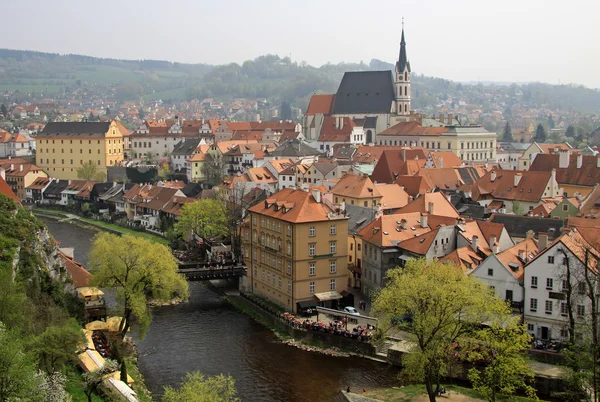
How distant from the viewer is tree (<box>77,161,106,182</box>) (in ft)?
270

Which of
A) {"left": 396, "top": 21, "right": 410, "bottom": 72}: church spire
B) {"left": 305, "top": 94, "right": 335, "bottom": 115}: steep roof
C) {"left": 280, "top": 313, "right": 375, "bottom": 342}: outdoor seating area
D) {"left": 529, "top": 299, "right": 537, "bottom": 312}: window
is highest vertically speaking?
{"left": 396, "top": 21, "right": 410, "bottom": 72}: church spire

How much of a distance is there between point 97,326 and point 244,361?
6.43m

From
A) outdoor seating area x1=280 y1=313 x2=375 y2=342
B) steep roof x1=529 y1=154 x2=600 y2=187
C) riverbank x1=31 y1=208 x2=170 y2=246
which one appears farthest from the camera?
riverbank x1=31 y1=208 x2=170 y2=246

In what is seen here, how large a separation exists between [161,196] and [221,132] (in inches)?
1371

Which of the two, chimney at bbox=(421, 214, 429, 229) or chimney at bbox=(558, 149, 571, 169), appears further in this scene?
chimney at bbox=(558, 149, 571, 169)

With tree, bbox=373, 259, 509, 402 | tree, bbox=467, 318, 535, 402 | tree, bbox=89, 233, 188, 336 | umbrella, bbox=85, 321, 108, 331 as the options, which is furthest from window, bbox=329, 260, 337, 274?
tree, bbox=467, 318, 535, 402

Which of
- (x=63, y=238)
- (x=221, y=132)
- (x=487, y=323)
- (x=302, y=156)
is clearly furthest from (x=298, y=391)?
(x=221, y=132)

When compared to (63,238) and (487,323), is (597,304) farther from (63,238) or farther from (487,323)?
(63,238)

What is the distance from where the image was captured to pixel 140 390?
2667 cm

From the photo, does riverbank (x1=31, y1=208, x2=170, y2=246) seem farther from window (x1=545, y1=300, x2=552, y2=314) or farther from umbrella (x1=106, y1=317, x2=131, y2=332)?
window (x1=545, y1=300, x2=552, y2=314)

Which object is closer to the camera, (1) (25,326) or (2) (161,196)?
(1) (25,326)

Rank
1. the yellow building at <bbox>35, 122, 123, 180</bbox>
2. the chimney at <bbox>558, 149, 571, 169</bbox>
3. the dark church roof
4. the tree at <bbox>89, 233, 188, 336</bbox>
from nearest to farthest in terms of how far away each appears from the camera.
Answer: the tree at <bbox>89, 233, 188, 336</bbox>, the chimney at <bbox>558, 149, 571, 169</bbox>, the yellow building at <bbox>35, 122, 123, 180</bbox>, the dark church roof

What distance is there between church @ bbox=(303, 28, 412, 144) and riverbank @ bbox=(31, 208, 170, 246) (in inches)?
1340

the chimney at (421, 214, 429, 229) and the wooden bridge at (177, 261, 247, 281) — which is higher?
the chimney at (421, 214, 429, 229)
